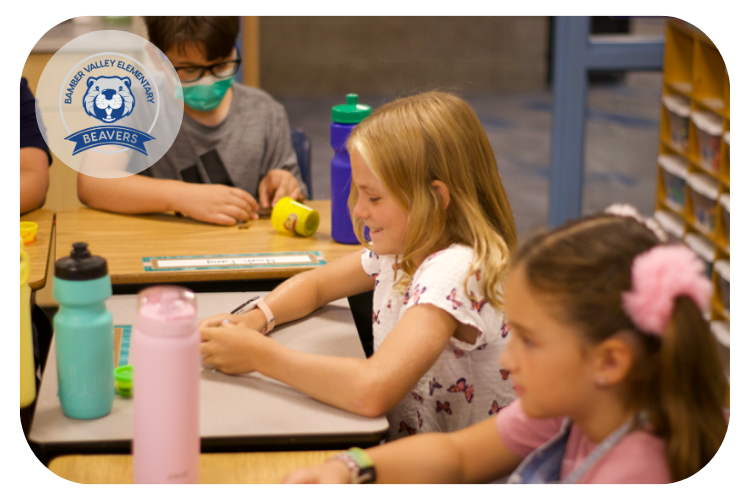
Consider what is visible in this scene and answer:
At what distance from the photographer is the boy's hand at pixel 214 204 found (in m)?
1.67

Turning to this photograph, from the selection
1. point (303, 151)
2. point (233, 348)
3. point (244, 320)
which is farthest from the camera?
point (303, 151)

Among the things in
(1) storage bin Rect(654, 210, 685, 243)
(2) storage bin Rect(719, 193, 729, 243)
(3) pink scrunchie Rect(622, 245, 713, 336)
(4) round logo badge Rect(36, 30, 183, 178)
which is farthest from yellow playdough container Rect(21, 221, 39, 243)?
(1) storage bin Rect(654, 210, 685, 243)

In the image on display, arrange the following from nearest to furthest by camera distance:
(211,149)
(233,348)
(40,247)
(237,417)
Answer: (237,417) → (233,348) → (40,247) → (211,149)

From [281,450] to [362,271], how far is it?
1.58ft

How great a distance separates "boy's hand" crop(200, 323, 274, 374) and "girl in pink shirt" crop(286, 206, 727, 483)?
0.89 feet

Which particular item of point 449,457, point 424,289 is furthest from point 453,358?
point 449,457

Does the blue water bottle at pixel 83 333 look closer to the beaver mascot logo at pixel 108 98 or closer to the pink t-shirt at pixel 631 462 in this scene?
the beaver mascot logo at pixel 108 98

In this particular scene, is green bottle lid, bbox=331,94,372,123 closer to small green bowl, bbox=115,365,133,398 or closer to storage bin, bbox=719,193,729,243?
small green bowl, bbox=115,365,133,398

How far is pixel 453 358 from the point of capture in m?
1.12

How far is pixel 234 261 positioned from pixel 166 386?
0.77 meters

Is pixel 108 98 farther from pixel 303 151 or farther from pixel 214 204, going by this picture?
pixel 303 151

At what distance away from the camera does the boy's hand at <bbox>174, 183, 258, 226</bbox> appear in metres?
1.67

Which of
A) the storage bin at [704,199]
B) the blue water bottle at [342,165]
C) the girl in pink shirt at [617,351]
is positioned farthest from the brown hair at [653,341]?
the storage bin at [704,199]

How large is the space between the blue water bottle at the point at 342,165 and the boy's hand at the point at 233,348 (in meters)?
0.55
